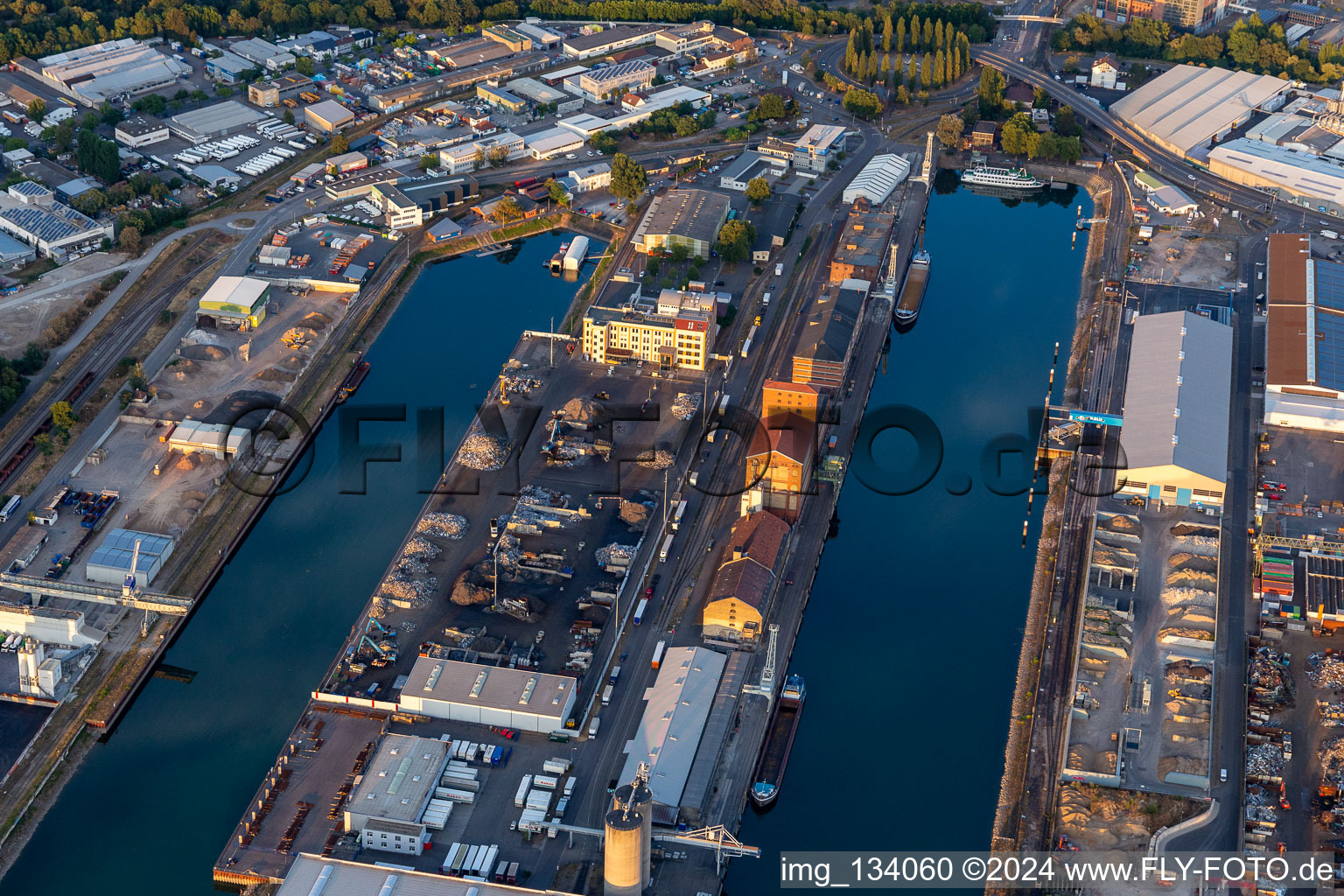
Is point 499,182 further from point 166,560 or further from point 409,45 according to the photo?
point 166,560

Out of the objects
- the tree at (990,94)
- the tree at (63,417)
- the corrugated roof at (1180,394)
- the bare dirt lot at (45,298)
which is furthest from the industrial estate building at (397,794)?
the tree at (990,94)

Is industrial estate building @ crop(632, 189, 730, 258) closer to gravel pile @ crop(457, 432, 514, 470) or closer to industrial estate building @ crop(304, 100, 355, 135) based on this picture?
gravel pile @ crop(457, 432, 514, 470)

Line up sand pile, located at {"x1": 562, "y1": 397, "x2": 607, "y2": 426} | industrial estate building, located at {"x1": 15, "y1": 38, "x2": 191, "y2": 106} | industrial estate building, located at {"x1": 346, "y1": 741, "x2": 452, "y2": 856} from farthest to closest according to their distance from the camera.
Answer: industrial estate building, located at {"x1": 15, "y1": 38, "x2": 191, "y2": 106} < sand pile, located at {"x1": 562, "y1": 397, "x2": 607, "y2": 426} < industrial estate building, located at {"x1": 346, "y1": 741, "x2": 452, "y2": 856}

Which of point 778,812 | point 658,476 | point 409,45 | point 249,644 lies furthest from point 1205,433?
point 409,45

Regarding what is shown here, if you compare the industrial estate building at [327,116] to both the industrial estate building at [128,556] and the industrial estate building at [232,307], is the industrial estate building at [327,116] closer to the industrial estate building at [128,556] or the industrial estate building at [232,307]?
the industrial estate building at [232,307]

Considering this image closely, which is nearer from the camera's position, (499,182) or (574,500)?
(574,500)

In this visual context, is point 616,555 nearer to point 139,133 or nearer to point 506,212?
point 506,212

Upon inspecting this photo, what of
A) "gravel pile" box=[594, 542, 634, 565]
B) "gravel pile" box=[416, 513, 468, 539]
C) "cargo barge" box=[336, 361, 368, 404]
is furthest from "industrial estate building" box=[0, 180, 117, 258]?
"gravel pile" box=[594, 542, 634, 565]
